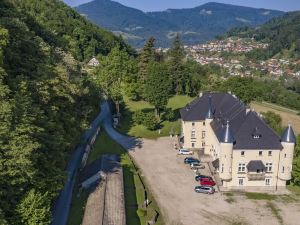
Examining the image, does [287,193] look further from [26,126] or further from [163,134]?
[26,126]

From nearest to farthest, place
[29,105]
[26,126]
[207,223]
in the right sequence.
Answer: [26,126] → [29,105] → [207,223]

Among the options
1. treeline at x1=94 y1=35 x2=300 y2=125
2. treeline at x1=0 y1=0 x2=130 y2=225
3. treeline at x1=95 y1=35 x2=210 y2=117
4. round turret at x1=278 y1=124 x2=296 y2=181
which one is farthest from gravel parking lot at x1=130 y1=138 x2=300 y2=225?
treeline at x1=94 y1=35 x2=300 y2=125

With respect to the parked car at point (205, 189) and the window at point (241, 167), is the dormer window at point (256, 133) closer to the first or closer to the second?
the window at point (241, 167)

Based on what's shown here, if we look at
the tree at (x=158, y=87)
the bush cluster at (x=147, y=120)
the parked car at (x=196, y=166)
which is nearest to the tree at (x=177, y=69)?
the tree at (x=158, y=87)

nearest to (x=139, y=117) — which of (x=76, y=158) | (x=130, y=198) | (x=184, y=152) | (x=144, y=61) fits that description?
(x=184, y=152)

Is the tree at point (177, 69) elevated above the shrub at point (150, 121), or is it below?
above

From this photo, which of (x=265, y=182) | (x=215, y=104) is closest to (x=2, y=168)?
(x=265, y=182)
